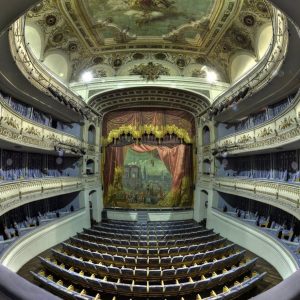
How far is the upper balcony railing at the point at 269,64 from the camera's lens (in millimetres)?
6504

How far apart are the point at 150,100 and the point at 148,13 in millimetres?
6260

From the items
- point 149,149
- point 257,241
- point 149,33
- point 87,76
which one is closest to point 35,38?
point 87,76

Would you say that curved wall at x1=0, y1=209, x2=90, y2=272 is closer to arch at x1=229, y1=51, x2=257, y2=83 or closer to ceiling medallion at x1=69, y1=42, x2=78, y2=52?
ceiling medallion at x1=69, y1=42, x2=78, y2=52

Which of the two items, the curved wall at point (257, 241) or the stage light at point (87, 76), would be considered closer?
the curved wall at point (257, 241)

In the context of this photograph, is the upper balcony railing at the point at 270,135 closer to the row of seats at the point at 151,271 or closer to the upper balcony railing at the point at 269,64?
the upper balcony railing at the point at 269,64

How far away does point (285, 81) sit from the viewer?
8734 mm

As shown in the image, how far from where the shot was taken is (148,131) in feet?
58.6

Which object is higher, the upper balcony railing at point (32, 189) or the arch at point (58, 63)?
the arch at point (58, 63)

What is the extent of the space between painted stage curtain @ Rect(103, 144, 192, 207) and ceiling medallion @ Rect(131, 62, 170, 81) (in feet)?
16.4

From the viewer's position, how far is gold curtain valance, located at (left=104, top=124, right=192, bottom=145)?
1772 cm

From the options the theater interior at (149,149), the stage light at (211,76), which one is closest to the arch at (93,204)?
the theater interior at (149,149)

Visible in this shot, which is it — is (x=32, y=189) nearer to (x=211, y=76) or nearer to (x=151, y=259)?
(x=151, y=259)

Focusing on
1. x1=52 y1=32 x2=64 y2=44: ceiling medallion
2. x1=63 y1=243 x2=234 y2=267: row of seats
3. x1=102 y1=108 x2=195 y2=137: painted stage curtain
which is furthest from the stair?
x1=52 y1=32 x2=64 y2=44: ceiling medallion

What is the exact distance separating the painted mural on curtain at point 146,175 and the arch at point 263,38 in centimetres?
828
